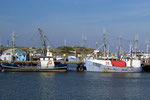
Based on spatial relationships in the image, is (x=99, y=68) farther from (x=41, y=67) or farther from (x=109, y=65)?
(x=41, y=67)

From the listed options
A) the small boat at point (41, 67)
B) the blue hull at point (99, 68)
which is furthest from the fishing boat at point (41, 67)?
the blue hull at point (99, 68)

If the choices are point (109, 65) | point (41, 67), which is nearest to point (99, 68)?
point (109, 65)

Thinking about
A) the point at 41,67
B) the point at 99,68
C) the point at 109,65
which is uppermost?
the point at 109,65

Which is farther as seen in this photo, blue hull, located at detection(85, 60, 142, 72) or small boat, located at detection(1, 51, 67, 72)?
blue hull, located at detection(85, 60, 142, 72)

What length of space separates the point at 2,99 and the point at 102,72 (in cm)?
3850

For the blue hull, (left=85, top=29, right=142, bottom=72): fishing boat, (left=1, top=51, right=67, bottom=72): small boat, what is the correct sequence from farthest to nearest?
the blue hull
(left=85, top=29, right=142, bottom=72): fishing boat
(left=1, top=51, right=67, bottom=72): small boat

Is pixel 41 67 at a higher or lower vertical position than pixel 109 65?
lower

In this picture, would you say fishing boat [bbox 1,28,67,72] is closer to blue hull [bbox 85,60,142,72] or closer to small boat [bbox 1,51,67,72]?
small boat [bbox 1,51,67,72]

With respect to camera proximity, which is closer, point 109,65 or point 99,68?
point 99,68

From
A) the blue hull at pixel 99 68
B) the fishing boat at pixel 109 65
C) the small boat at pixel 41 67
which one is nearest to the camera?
the small boat at pixel 41 67

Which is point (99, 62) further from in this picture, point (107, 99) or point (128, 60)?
point (107, 99)

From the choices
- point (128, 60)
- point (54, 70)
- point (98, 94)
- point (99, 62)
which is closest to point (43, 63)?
point (54, 70)

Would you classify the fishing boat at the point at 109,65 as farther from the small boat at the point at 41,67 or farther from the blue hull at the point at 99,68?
the small boat at the point at 41,67

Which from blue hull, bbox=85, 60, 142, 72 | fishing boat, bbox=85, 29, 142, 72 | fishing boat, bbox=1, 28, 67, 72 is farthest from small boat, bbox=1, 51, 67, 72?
fishing boat, bbox=85, 29, 142, 72
